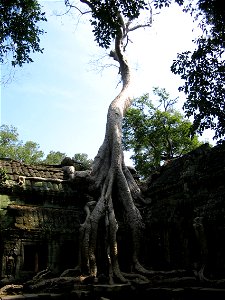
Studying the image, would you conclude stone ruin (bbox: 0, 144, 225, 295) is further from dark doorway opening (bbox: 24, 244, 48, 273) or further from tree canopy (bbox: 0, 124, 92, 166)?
tree canopy (bbox: 0, 124, 92, 166)

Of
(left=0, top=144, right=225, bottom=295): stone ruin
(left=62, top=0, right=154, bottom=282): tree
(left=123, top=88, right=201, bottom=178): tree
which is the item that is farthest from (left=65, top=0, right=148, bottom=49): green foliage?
(left=123, top=88, right=201, bottom=178): tree

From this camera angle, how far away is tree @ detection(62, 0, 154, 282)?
21.4ft

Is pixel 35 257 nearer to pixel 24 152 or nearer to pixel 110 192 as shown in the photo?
pixel 110 192

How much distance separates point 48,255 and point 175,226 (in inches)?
151

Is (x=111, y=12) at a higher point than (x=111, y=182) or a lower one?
higher

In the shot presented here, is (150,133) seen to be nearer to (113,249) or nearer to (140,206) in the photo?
(140,206)

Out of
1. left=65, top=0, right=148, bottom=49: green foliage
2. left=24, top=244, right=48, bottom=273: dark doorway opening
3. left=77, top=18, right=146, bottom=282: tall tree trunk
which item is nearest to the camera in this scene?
left=65, top=0, right=148, bottom=49: green foliage

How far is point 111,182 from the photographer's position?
35.9ft

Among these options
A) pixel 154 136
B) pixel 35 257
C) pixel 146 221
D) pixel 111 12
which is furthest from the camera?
pixel 154 136

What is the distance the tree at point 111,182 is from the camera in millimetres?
6535

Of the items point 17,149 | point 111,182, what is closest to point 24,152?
point 17,149

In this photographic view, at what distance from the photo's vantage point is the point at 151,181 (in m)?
13.0

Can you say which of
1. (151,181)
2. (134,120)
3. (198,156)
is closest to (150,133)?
(134,120)

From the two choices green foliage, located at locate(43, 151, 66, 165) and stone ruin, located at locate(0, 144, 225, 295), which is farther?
green foliage, located at locate(43, 151, 66, 165)
